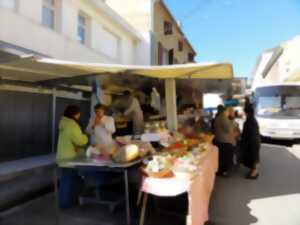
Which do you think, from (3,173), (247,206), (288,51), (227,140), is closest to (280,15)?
(227,140)

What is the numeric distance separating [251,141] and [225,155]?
67 cm

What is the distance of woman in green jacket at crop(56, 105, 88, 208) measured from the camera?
406 cm

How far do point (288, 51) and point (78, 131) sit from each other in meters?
25.8

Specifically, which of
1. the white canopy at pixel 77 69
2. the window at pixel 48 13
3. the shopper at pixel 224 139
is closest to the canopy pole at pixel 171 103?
the white canopy at pixel 77 69

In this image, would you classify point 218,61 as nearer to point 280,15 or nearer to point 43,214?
point 43,214

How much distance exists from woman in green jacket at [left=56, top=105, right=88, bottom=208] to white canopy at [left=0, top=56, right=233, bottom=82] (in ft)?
2.25

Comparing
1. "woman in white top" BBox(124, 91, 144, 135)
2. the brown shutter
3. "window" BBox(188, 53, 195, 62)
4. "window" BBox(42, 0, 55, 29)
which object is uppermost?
"window" BBox(188, 53, 195, 62)

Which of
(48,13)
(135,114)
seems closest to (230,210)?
(135,114)

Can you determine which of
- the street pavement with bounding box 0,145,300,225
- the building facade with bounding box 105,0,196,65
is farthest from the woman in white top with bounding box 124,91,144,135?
the building facade with bounding box 105,0,196,65

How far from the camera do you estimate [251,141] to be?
20.2 feet

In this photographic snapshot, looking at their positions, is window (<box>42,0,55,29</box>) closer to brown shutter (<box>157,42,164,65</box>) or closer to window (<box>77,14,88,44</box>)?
window (<box>77,14,88,44</box>)

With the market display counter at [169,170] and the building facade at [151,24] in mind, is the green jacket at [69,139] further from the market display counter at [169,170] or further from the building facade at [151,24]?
the building facade at [151,24]

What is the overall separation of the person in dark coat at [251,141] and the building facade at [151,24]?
768cm

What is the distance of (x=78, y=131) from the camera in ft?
13.4
